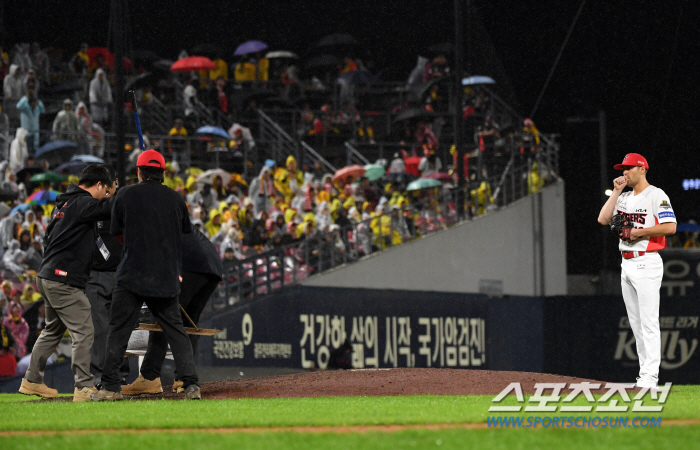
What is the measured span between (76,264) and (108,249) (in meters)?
0.31

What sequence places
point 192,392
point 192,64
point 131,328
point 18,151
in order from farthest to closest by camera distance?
point 192,64, point 18,151, point 192,392, point 131,328

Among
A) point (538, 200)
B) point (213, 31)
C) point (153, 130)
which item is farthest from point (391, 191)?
point (213, 31)

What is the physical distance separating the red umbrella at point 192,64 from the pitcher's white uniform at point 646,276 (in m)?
17.3

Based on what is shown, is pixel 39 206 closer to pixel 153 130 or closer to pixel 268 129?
pixel 153 130

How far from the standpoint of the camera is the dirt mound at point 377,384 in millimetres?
9180

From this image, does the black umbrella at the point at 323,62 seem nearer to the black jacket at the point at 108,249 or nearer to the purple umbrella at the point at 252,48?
→ the purple umbrella at the point at 252,48

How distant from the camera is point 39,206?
18.1 metres

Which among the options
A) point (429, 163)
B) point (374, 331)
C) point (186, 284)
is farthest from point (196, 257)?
point (429, 163)

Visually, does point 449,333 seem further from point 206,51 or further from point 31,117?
point 206,51

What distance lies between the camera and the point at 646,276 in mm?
8648

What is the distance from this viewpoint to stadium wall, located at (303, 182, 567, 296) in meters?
20.4

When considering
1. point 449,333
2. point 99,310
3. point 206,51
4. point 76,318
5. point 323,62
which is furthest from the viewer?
point 323,62

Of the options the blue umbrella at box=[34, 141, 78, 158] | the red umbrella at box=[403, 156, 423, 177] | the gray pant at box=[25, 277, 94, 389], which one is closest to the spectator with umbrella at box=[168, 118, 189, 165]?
the blue umbrella at box=[34, 141, 78, 158]

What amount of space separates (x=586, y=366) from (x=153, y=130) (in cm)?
1177
